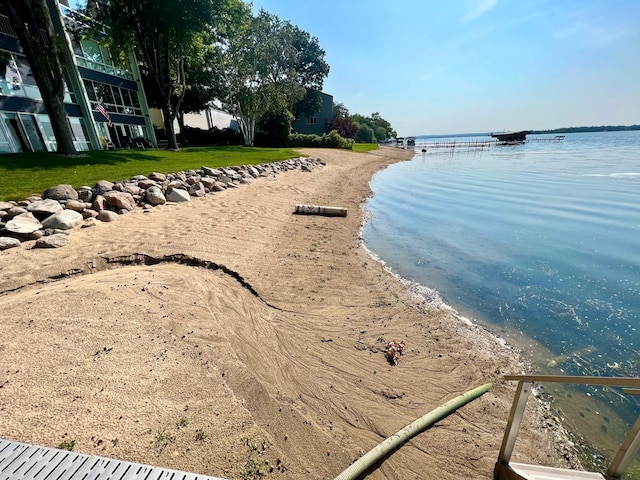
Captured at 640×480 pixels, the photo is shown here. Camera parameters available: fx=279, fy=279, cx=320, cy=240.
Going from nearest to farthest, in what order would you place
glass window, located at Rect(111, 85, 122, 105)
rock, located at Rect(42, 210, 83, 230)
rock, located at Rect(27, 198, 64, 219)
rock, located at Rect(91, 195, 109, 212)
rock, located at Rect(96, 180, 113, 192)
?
rock, located at Rect(42, 210, 83, 230), rock, located at Rect(27, 198, 64, 219), rock, located at Rect(91, 195, 109, 212), rock, located at Rect(96, 180, 113, 192), glass window, located at Rect(111, 85, 122, 105)

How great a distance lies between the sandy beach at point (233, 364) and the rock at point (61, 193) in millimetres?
1806

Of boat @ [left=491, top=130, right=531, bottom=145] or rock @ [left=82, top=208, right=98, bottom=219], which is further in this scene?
boat @ [left=491, top=130, right=531, bottom=145]

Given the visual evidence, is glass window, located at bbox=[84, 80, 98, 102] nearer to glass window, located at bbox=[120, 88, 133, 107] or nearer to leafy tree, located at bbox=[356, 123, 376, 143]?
glass window, located at bbox=[120, 88, 133, 107]

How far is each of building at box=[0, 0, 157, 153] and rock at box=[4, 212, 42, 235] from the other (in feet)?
55.1

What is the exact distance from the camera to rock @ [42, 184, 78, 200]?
7836 mm

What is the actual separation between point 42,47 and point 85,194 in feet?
33.6

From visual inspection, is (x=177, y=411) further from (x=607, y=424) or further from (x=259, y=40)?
(x=259, y=40)

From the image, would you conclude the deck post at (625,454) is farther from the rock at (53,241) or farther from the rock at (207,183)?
the rock at (207,183)

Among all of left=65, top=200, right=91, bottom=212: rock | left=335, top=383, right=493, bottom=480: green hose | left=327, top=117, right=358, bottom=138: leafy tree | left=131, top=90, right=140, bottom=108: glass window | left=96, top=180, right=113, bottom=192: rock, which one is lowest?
left=335, top=383, right=493, bottom=480: green hose

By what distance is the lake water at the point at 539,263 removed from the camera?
197 inches

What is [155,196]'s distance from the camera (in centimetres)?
959

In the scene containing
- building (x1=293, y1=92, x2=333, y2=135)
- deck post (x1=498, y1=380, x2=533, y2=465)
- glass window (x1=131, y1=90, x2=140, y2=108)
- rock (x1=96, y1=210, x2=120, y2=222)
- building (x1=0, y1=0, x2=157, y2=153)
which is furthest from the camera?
building (x1=293, y1=92, x2=333, y2=135)

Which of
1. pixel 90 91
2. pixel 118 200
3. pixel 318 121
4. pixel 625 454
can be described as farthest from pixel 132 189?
pixel 318 121

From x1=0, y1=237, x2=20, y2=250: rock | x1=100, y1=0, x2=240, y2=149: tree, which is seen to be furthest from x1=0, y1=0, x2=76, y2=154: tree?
x1=0, y1=237, x2=20, y2=250: rock
